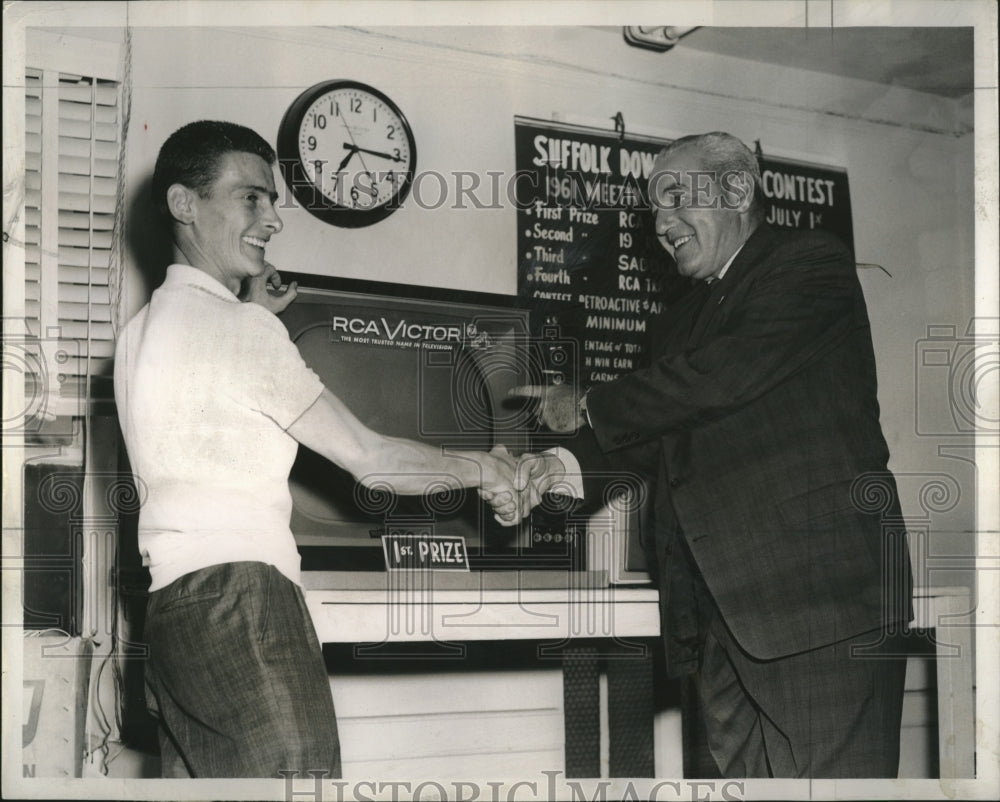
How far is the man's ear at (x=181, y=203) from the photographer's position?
10.4ft

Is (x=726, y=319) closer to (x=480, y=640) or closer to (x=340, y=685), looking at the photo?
(x=480, y=640)

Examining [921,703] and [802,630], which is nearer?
[802,630]

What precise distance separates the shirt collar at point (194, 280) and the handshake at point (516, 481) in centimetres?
79

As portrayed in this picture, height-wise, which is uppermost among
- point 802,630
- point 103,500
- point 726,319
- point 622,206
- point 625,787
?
point 622,206

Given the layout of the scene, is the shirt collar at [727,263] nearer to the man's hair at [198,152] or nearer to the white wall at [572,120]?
the white wall at [572,120]

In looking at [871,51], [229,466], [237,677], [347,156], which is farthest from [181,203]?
[871,51]

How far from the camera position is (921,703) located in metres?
3.36

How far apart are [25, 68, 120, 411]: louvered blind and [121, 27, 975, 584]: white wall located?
0.09 meters

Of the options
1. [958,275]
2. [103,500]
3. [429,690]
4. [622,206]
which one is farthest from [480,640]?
[958,275]

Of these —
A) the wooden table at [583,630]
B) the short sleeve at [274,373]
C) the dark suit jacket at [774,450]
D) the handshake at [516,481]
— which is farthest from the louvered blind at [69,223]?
the dark suit jacket at [774,450]

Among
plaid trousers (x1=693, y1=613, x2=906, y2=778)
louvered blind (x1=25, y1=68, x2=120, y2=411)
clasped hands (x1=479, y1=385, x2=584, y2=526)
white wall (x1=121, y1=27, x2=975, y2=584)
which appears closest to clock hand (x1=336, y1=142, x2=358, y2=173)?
white wall (x1=121, y1=27, x2=975, y2=584)

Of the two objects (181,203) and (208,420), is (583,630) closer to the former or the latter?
(208,420)

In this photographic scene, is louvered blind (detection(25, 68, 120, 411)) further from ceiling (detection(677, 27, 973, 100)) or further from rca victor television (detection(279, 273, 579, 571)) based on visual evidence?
ceiling (detection(677, 27, 973, 100))

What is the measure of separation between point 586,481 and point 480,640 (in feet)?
1.63
